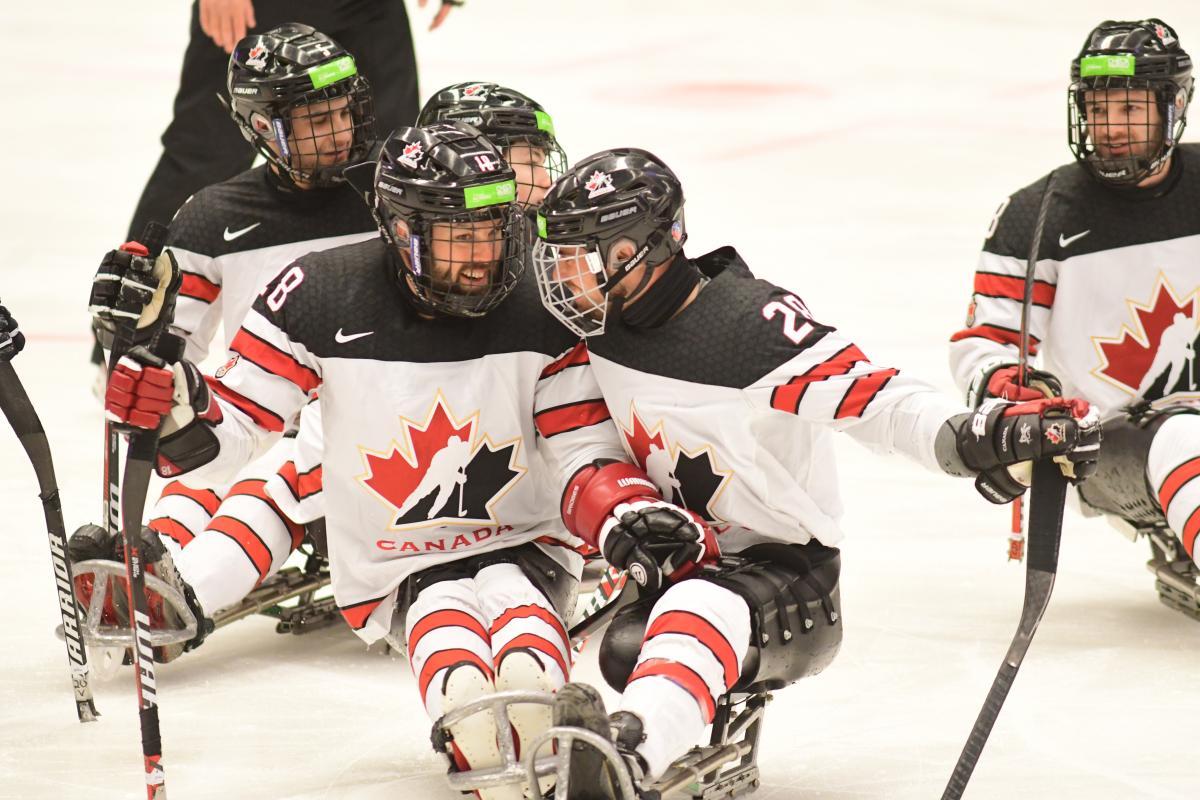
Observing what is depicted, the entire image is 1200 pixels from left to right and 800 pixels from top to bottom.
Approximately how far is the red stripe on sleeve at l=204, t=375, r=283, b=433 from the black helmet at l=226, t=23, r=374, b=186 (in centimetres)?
93

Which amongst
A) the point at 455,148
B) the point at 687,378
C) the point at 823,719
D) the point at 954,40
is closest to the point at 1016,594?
the point at 823,719

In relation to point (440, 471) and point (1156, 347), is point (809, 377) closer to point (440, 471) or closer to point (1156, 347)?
point (440, 471)

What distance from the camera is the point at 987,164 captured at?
29.2 ft

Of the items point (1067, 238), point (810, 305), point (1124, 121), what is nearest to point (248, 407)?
point (1067, 238)

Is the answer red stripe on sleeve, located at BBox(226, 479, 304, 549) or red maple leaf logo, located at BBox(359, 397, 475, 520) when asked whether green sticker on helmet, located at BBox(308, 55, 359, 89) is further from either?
red maple leaf logo, located at BBox(359, 397, 475, 520)

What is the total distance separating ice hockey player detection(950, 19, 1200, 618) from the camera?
3842 millimetres

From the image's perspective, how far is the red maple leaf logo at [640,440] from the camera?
9.84 ft

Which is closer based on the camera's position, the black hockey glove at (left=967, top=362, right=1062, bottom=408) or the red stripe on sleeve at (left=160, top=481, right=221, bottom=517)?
the black hockey glove at (left=967, top=362, right=1062, bottom=408)

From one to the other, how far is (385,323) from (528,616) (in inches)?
21.7

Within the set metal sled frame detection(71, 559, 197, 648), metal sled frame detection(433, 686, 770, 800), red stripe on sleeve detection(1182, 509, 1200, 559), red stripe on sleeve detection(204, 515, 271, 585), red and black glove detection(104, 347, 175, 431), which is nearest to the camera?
metal sled frame detection(433, 686, 770, 800)

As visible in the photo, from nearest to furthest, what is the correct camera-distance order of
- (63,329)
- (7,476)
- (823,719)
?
1. (823,719)
2. (7,476)
3. (63,329)

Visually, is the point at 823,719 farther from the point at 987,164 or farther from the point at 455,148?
the point at 987,164

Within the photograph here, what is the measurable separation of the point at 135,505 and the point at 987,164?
6679mm

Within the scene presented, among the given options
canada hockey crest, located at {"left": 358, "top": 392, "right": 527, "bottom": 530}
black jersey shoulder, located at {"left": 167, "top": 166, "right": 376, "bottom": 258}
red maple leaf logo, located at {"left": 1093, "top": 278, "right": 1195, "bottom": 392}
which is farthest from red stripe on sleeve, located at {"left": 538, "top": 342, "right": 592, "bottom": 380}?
red maple leaf logo, located at {"left": 1093, "top": 278, "right": 1195, "bottom": 392}
